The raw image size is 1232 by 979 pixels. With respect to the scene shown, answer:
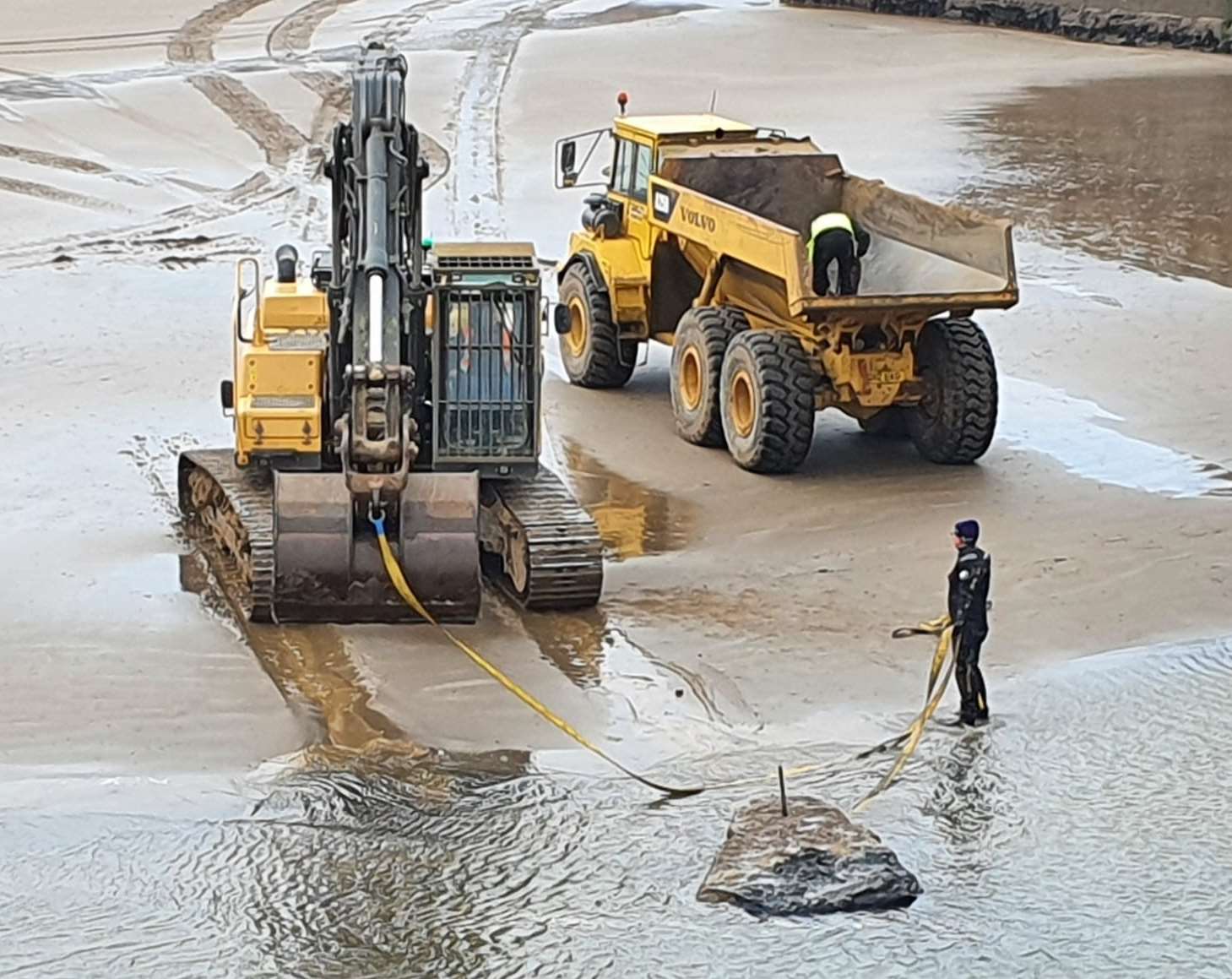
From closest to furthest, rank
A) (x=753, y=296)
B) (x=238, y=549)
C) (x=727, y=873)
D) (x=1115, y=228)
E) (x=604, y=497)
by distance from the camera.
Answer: (x=727, y=873) < (x=238, y=549) < (x=604, y=497) < (x=753, y=296) < (x=1115, y=228)

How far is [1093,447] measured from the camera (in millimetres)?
17281

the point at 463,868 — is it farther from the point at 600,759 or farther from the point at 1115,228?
the point at 1115,228

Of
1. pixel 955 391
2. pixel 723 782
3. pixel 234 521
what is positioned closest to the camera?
pixel 723 782

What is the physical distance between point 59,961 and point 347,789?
1.94m

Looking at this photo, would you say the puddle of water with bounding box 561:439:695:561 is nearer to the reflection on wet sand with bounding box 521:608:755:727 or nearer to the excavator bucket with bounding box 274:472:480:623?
the reflection on wet sand with bounding box 521:608:755:727

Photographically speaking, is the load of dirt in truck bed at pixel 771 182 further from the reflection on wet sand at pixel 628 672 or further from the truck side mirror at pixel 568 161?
the reflection on wet sand at pixel 628 672

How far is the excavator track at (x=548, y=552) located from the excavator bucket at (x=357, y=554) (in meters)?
0.54

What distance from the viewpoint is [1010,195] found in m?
28.2

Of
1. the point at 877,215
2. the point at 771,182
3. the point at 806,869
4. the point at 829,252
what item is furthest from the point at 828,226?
the point at 806,869

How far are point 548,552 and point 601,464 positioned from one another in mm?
3873

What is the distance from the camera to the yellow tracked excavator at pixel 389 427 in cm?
1255

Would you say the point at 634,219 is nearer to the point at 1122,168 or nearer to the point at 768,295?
the point at 768,295

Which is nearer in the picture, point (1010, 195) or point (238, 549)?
point (238, 549)

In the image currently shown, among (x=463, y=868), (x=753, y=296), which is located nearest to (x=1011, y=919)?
(x=463, y=868)
